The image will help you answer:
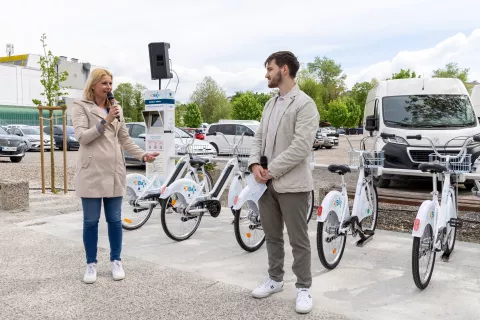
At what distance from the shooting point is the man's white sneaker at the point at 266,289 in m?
3.79

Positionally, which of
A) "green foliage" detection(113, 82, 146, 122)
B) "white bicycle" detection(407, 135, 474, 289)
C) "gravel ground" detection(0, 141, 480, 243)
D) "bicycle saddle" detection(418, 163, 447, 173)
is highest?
"green foliage" detection(113, 82, 146, 122)

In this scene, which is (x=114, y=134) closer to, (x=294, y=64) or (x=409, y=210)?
(x=294, y=64)

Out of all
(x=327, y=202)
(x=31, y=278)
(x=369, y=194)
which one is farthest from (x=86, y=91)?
(x=369, y=194)

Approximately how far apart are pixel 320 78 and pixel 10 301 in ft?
252

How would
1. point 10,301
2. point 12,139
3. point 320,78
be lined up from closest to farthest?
point 10,301 → point 12,139 → point 320,78

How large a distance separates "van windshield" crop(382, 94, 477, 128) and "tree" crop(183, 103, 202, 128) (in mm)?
52575

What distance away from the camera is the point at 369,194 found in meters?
5.32

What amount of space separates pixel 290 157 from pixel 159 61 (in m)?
4.64

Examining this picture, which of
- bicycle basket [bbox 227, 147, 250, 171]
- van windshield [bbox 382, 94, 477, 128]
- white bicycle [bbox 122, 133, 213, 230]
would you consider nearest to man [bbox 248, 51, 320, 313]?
bicycle basket [bbox 227, 147, 250, 171]

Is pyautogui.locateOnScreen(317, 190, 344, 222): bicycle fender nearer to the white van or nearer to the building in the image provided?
the white van

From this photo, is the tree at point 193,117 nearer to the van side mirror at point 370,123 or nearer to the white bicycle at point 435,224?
the van side mirror at point 370,123

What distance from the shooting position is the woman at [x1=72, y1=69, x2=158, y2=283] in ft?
13.3

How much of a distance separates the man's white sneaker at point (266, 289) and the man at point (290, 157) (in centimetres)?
27

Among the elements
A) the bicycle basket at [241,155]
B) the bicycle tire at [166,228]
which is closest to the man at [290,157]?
the bicycle tire at [166,228]
